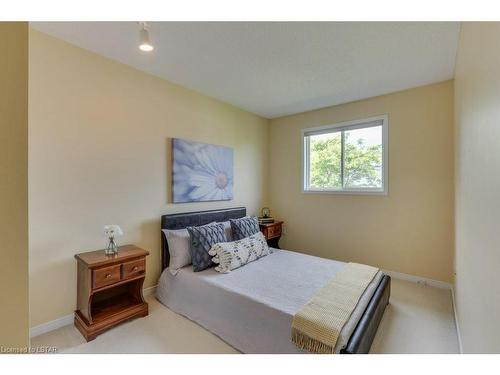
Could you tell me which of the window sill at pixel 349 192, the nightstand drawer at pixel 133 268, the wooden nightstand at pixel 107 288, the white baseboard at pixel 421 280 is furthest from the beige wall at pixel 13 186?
the white baseboard at pixel 421 280

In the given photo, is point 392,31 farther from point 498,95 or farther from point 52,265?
point 52,265

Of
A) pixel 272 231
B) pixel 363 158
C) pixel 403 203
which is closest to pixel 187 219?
pixel 272 231

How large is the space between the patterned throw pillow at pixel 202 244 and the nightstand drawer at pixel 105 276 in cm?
74

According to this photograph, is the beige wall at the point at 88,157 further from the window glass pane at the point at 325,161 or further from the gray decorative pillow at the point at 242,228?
the window glass pane at the point at 325,161

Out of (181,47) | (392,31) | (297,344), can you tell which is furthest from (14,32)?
(392,31)

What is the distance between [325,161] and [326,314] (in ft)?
9.11

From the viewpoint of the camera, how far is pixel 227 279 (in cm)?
222

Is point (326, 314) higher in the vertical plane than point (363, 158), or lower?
lower

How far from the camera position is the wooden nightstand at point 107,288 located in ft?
6.48

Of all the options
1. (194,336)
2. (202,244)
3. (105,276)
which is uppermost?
(202,244)

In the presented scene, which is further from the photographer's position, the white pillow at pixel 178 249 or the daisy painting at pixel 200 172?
the daisy painting at pixel 200 172

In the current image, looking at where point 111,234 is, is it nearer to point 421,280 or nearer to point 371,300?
point 371,300

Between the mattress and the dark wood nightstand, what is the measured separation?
103 cm

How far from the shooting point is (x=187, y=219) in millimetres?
2977
